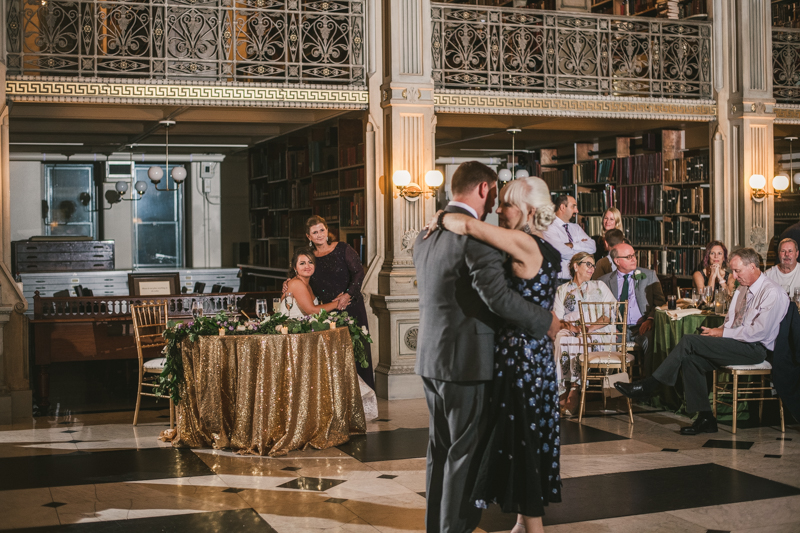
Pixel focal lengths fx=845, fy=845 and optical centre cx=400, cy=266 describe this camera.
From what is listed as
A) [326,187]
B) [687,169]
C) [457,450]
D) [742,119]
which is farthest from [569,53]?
[457,450]

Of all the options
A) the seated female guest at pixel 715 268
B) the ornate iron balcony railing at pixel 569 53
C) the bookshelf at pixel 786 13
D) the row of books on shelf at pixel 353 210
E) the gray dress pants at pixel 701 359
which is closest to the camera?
the gray dress pants at pixel 701 359

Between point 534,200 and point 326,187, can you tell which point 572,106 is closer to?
A: point 326,187

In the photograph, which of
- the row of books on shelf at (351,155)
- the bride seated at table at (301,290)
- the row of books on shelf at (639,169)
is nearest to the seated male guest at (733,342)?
the bride seated at table at (301,290)

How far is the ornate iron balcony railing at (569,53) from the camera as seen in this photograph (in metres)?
8.50

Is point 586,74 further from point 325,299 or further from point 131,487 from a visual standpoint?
point 131,487

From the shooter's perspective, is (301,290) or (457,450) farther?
(301,290)

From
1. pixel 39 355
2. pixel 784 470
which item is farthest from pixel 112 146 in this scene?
pixel 784 470

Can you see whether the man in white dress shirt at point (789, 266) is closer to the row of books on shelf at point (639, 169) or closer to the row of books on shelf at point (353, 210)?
the row of books on shelf at point (639, 169)

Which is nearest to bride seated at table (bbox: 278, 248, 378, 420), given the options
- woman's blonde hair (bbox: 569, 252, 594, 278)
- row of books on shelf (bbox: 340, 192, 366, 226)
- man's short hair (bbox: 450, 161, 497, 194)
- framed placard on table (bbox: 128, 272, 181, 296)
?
woman's blonde hair (bbox: 569, 252, 594, 278)

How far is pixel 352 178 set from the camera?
9.41 m

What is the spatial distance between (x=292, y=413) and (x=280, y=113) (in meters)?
4.62

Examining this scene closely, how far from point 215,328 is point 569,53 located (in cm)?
517

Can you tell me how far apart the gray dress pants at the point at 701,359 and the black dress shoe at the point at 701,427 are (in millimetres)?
90

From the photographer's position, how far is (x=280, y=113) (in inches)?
373
